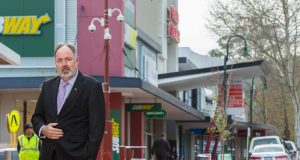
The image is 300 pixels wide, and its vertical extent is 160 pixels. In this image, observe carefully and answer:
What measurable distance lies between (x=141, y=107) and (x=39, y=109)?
24404 mm

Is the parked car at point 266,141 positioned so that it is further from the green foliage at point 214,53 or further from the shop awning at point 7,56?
the green foliage at point 214,53

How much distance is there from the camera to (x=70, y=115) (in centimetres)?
636

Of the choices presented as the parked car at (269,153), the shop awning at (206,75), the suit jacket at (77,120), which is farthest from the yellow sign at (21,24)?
the suit jacket at (77,120)

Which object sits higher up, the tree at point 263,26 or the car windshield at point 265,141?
the tree at point 263,26

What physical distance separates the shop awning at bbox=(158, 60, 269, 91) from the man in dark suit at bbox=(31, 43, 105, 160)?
32.8 meters

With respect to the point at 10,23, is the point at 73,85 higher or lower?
lower

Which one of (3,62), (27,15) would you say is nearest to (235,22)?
(27,15)

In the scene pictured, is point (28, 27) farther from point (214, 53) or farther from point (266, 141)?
point (214, 53)

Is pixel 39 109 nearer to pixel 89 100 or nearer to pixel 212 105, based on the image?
pixel 89 100

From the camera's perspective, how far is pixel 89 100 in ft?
21.0

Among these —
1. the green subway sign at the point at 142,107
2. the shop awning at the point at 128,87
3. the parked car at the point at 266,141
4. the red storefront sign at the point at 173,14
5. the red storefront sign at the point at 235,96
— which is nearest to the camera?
the shop awning at the point at 128,87

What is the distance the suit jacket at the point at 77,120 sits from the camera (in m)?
6.30

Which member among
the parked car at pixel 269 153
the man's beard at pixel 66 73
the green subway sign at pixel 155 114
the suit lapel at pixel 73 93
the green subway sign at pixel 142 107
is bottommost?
the parked car at pixel 269 153

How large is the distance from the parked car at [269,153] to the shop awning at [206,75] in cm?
501
